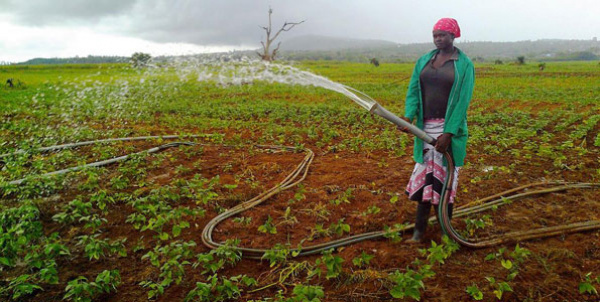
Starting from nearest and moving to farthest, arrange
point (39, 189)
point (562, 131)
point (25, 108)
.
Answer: point (39, 189) → point (562, 131) → point (25, 108)

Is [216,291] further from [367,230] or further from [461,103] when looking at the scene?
[461,103]

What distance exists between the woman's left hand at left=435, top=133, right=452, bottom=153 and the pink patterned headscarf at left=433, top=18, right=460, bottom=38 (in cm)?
77

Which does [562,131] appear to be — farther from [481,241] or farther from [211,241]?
[211,241]

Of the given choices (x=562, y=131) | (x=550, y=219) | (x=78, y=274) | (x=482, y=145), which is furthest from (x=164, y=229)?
(x=562, y=131)

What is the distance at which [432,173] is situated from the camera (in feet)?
10.2

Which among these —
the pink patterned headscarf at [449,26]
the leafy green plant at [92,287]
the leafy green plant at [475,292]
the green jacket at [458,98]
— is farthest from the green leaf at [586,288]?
the leafy green plant at [92,287]

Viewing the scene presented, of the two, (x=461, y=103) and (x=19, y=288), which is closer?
(x=19, y=288)

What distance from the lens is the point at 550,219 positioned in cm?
374

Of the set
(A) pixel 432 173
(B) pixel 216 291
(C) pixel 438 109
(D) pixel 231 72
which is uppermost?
Answer: (D) pixel 231 72

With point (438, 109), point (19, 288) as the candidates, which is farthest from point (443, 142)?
point (19, 288)

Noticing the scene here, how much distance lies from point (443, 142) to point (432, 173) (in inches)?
13.2

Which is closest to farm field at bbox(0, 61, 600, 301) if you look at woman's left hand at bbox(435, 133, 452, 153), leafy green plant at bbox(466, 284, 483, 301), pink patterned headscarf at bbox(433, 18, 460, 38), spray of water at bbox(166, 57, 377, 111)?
leafy green plant at bbox(466, 284, 483, 301)

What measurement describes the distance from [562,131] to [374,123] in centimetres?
386

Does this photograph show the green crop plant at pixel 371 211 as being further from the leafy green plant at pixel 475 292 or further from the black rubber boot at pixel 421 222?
the leafy green plant at pixel 475 292
